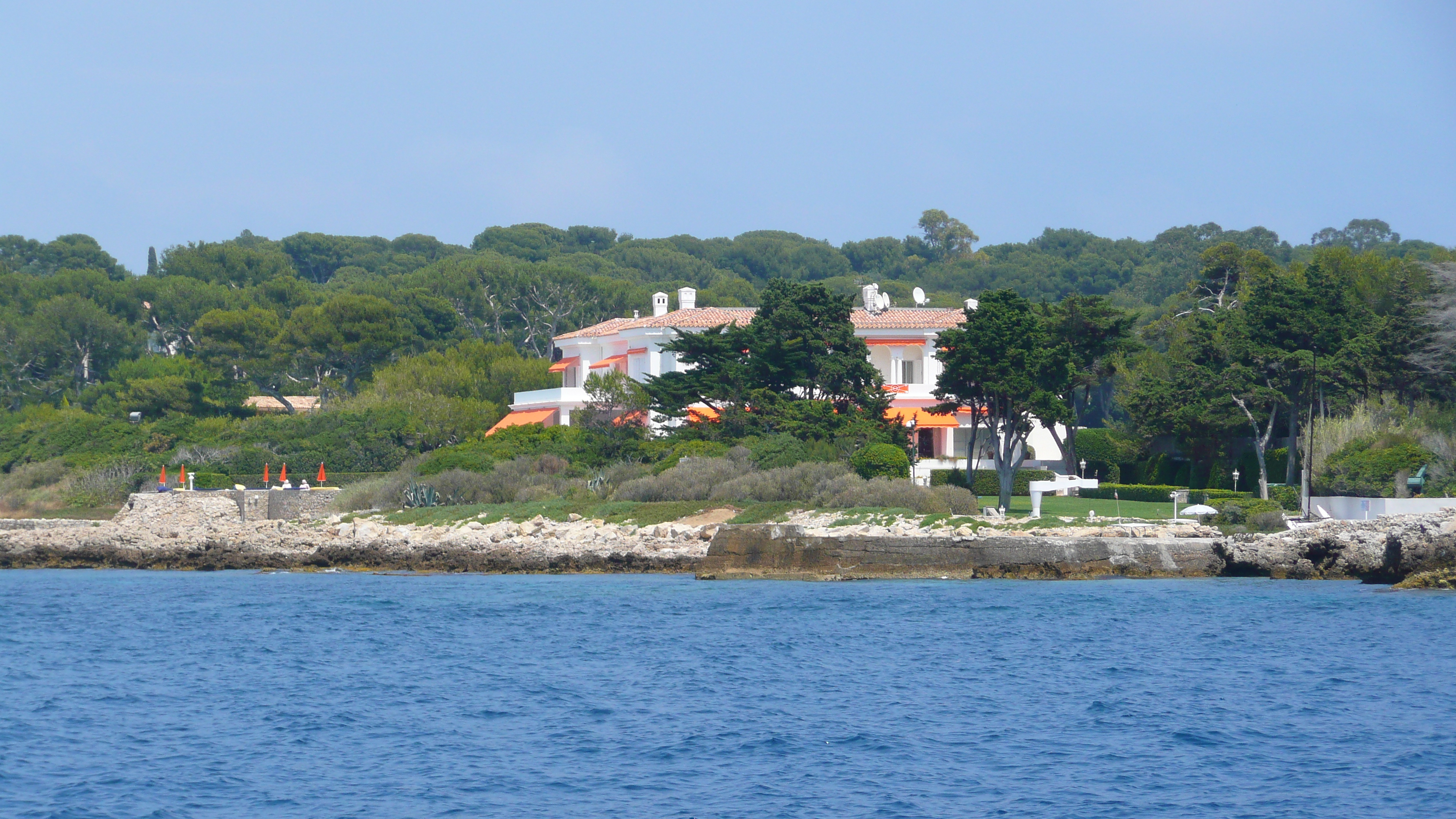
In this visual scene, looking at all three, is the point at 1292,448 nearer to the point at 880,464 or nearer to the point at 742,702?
the point at 880,464

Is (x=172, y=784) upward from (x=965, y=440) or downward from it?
downward

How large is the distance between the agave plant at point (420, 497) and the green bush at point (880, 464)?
1144cm

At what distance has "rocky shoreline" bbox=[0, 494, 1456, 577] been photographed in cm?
2914

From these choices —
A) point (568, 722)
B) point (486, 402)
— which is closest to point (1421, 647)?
point (568, 722)

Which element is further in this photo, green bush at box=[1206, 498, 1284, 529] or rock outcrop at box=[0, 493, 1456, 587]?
green bush at box=[1206, 498, 1284, 529]

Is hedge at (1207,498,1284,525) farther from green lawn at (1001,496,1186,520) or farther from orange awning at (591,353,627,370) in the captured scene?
orange awning at (591,353,627,370)

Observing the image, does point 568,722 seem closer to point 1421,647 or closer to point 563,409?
point 1421,647

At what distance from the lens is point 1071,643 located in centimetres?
2198

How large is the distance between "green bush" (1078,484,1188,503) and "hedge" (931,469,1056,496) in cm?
131

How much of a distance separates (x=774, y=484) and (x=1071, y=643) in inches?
526

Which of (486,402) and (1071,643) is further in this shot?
(486,402)

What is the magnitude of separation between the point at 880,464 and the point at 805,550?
601cm

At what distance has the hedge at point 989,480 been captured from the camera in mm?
39875

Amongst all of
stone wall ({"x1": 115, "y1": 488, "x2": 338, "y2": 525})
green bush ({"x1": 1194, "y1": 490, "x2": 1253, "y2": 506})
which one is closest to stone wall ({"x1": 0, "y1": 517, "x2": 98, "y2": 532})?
stone wall ({"x1": 115, "y1": 488, "x2": 338, "y2": 525})
